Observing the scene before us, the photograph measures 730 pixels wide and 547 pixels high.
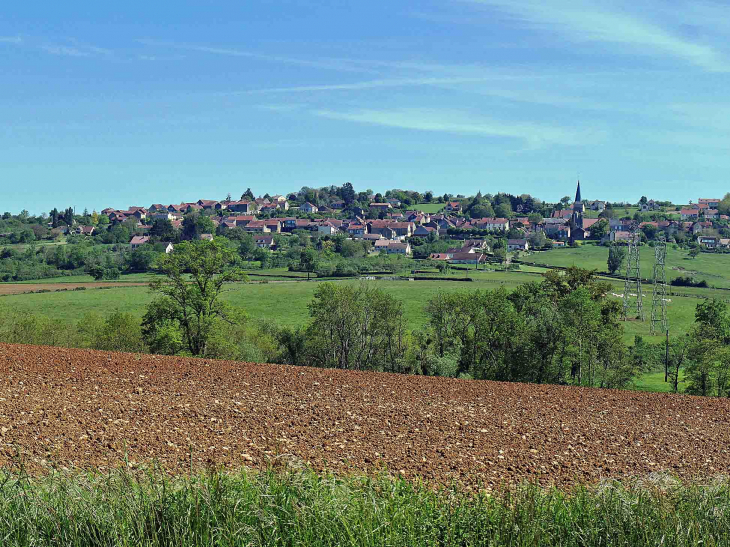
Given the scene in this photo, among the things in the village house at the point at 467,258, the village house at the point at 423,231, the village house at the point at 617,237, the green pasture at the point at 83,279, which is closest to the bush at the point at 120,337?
the green pasture at the point at 83,279

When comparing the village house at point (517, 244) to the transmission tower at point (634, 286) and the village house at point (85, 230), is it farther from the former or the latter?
the village house at point (85, 230)

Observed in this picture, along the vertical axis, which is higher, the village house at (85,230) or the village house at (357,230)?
the village house at (357,230)

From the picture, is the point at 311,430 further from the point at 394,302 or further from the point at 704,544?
the point at 394,302

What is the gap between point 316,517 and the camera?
20.2 feet

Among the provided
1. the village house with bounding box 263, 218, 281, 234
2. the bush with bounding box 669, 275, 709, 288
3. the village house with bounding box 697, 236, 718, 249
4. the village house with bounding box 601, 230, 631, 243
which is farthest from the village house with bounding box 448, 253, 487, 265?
the village house with bounding box 263, 218, 281, 234

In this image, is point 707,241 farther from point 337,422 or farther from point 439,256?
point 337,422

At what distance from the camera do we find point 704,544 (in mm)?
5809

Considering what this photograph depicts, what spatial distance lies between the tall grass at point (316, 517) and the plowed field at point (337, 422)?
4.92ft

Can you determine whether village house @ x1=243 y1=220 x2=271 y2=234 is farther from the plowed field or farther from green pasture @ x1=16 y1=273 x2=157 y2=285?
the plowed field

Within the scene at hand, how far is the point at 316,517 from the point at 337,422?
13.1ft

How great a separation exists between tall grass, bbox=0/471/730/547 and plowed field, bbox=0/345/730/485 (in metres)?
1.50

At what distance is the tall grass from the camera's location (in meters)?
5.94

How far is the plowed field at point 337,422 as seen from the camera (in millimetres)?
8703

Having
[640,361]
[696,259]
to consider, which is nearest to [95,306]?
[640,361]
